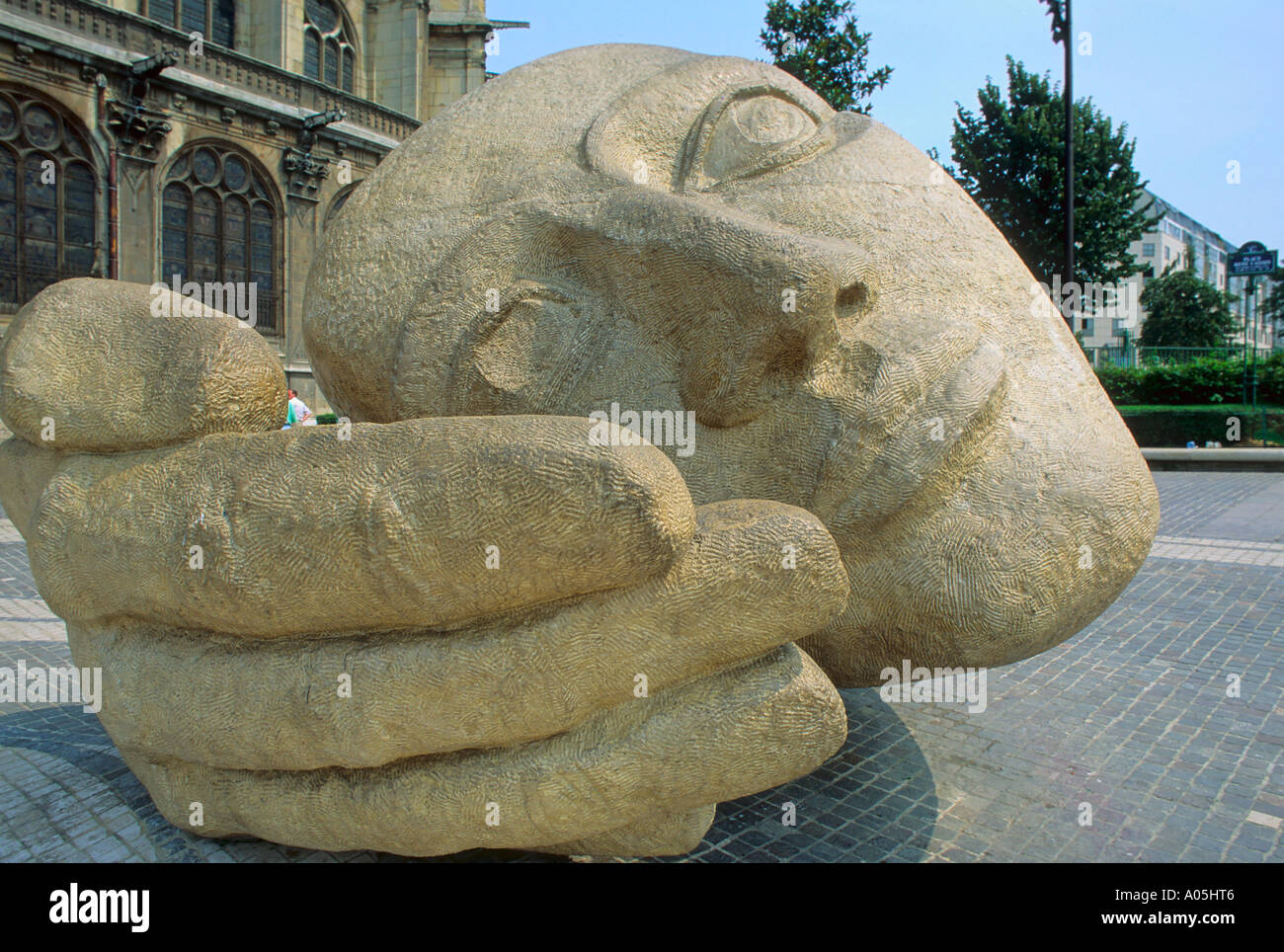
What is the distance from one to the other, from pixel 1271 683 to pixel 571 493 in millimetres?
4303

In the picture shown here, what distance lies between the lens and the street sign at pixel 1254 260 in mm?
20359

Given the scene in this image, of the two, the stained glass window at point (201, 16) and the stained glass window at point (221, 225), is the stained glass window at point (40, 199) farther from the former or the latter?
the stained glass window at point (201, 16)

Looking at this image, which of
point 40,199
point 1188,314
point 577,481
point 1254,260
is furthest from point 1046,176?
point 1188,314

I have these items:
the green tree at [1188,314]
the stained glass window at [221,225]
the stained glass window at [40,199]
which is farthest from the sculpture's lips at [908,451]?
the green tree at [1188,314]

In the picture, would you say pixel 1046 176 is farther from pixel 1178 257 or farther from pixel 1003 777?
pixel 1178 257

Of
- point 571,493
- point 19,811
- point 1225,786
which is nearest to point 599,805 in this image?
point 571,493

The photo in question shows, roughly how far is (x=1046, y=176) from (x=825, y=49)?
24.4ft

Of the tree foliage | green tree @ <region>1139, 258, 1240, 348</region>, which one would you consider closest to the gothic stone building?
the tree foliage

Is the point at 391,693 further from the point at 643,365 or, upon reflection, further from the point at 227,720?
the point at 643,365

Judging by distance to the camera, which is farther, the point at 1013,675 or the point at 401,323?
the point at 1013,675

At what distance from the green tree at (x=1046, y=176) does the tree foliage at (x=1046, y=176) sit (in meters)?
0.02

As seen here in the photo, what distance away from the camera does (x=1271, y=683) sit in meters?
4.62

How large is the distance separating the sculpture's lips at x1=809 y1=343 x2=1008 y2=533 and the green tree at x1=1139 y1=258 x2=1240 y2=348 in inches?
1897

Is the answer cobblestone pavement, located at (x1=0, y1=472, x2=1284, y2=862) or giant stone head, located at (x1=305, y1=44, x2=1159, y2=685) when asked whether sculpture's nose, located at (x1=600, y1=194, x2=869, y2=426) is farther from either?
cobblestone pavement, located at (x1=0, y1=472, x2=1284, y2=862)
